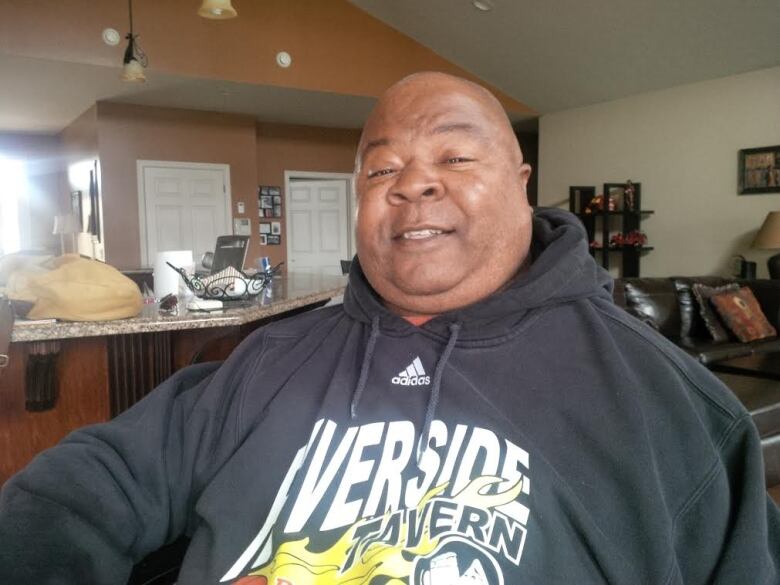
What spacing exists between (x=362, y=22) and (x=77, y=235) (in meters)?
4.77

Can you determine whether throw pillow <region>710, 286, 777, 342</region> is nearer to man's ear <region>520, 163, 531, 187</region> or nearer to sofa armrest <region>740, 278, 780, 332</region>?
sofa armrest <region>740, 278, 780, 332</region>

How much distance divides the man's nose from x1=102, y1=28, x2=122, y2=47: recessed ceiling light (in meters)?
5.00

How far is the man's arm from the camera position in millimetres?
748

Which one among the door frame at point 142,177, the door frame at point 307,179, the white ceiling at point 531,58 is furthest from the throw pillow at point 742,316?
the door frame at point 142,177

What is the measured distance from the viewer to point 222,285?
7.47 feet

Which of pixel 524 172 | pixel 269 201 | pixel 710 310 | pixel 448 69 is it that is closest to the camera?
pixel 524 172

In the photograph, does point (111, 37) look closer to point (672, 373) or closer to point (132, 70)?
point (132, 70)

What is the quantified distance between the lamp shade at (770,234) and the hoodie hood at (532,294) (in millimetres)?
4792

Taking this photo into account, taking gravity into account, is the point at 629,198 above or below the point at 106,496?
above

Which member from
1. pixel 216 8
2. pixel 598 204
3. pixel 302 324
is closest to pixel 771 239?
pixel 598 204

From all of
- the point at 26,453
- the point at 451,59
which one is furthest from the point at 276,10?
the point at 26,453

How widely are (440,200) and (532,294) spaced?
21 centimetres

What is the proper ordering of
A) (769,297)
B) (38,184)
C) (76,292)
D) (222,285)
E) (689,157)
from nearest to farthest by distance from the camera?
(76,292), (222,285), (769,297), (689,157), (38,184)

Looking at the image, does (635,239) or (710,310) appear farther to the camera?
(635,239)
